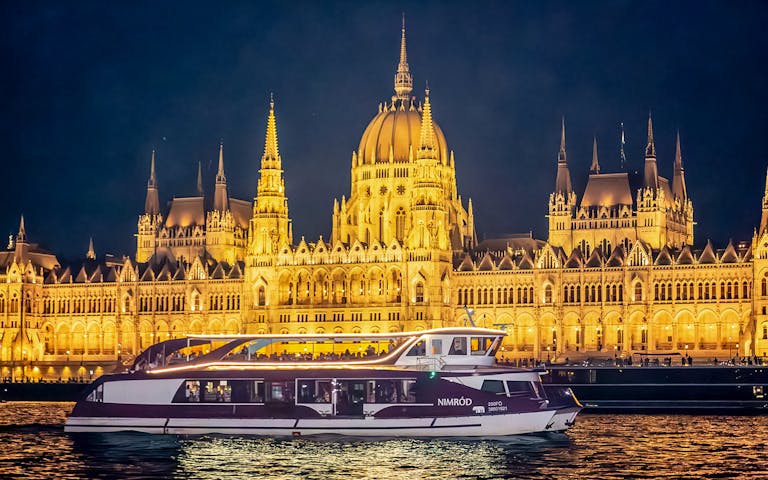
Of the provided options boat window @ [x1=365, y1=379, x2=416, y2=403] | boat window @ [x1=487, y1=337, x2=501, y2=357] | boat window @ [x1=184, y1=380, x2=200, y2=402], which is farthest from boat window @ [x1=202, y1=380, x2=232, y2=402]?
boat window @ [x1=487, y1=337, x2=501, y2=357]

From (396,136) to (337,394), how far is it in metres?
96.2

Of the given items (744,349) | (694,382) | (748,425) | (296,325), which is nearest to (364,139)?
(296,325)

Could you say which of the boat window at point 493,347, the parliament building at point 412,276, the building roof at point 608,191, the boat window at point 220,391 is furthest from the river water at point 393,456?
the building roof at point 608,191

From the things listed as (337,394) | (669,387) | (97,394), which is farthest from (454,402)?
(669,387)

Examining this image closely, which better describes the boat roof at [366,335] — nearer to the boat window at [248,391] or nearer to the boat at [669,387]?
the boat window at [248,391]

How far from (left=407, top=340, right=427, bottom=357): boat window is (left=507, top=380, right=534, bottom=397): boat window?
5119 mm

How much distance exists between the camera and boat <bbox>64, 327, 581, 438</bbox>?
8175cm

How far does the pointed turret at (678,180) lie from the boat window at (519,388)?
91.8m

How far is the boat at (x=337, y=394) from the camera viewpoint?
268 ft

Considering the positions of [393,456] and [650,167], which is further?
[650,167]

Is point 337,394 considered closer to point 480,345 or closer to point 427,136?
point 480,345

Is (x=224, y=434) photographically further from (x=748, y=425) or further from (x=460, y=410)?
(x=748, y=425)

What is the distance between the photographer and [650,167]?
548 ft

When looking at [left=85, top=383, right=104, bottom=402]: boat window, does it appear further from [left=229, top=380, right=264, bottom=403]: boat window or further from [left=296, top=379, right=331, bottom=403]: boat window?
[left=296, top=379, right=331, bottom=403]: boat window
